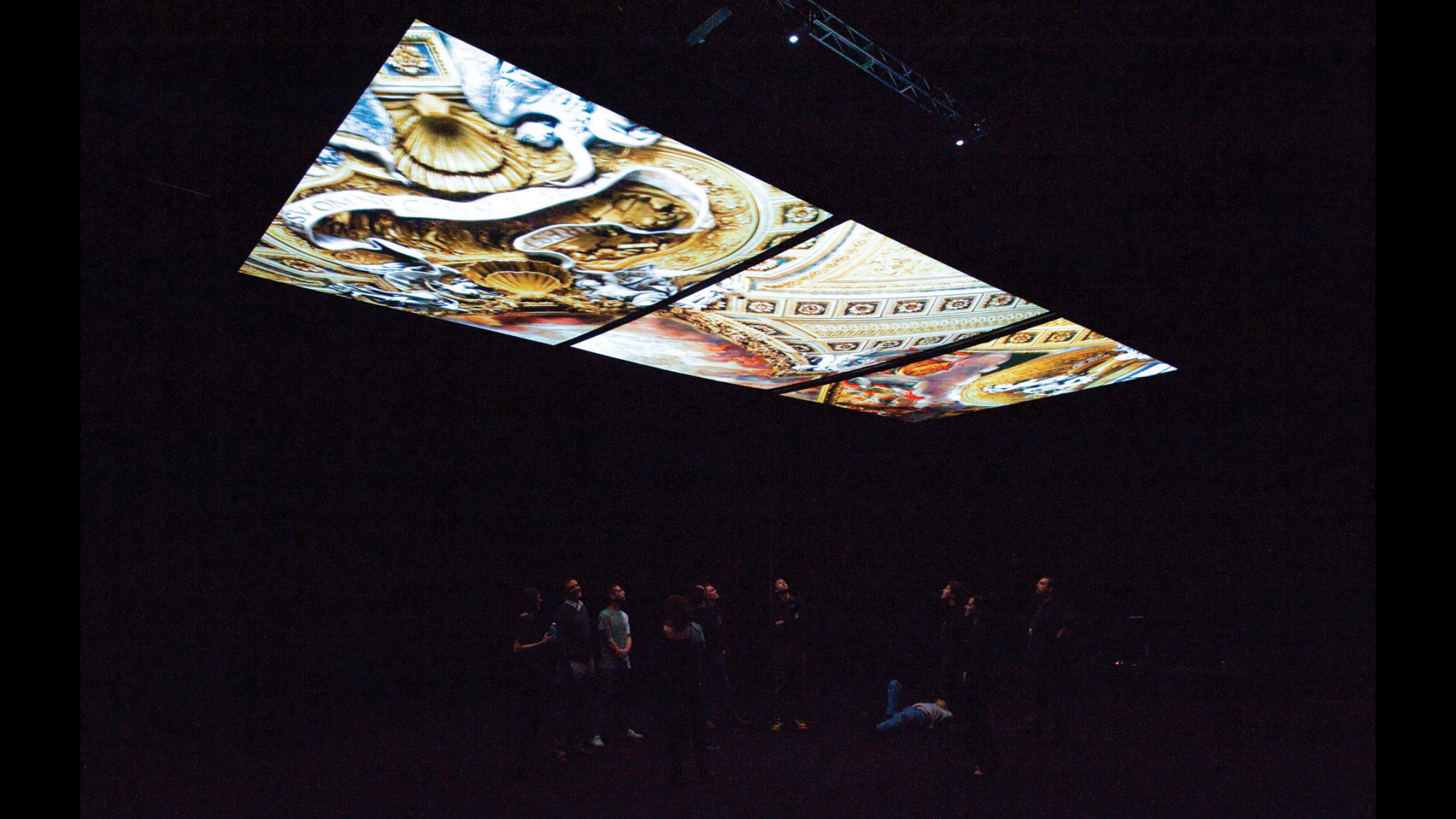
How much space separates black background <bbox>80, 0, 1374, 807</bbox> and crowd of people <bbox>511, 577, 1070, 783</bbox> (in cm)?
246

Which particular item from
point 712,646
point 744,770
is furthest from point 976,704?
point 712,646

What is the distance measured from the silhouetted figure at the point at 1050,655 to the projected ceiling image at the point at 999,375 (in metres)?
2.31

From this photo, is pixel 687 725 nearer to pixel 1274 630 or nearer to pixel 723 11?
pixel 723 11

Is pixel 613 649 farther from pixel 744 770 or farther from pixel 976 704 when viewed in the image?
pixel 976 704

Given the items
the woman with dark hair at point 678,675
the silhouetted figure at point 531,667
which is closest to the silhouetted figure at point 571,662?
the silhouetted figure at point 531,667

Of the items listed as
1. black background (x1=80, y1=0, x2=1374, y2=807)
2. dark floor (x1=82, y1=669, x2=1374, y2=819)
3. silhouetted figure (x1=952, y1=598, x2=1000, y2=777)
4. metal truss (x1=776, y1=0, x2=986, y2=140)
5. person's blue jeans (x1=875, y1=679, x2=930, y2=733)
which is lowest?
dark floor (x1=82, y1=669, x2=1374, y2=819)

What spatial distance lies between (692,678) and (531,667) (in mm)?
1507

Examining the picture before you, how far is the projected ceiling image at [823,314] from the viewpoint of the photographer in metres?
5.14

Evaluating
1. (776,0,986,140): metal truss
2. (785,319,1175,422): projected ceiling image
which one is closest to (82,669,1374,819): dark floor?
(785,319,1175,422): projected ceiling image

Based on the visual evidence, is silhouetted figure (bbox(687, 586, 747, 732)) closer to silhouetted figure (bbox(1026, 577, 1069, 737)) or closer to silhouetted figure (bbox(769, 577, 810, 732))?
silhouetted figure (bbox(769, 577, 810, 732))

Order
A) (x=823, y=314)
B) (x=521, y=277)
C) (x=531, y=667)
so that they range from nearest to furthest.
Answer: (x=521, y=277) → (x=531, y=667) → (x=823, y=314)

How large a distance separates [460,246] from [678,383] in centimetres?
408

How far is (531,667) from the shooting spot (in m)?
5.84

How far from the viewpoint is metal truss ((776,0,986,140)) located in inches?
180
